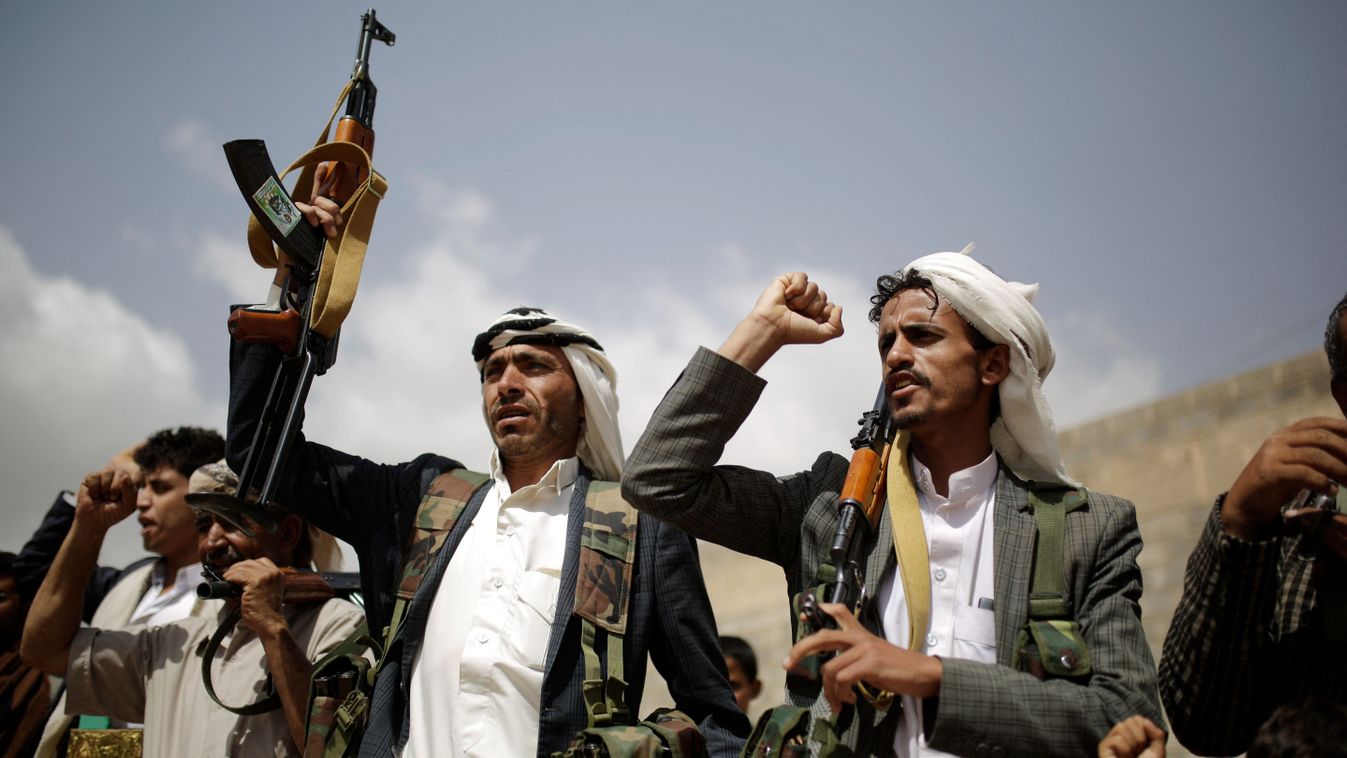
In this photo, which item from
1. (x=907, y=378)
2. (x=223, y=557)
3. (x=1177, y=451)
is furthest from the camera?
(x=1177, y=451)

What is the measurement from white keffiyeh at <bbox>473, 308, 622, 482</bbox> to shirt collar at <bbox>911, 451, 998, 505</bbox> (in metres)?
1.29

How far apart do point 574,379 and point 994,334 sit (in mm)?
1586

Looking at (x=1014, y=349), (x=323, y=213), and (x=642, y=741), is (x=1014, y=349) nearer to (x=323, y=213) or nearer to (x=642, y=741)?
(x=642, y=741)

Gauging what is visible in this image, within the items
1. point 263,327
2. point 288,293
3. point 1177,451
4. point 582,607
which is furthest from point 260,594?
point 1177,451

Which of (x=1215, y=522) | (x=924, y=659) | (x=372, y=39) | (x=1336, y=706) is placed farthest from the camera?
(x=372, y=39)

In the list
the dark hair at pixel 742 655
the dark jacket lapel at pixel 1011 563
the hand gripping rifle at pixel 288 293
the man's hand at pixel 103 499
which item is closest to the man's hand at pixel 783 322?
the dark jacket lapel at pixel 1011 563

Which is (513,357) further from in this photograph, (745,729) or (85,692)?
(85,692)

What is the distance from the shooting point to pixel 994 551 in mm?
2814

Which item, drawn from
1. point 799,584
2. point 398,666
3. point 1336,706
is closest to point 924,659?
point 799,584

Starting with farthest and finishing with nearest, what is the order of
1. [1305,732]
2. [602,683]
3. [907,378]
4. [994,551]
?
[602,683] → [907,378] → [994,551] → [1305,732]

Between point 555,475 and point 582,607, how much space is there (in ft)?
1.84

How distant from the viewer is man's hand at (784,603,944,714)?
244 cm

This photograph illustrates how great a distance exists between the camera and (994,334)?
10.2 feet

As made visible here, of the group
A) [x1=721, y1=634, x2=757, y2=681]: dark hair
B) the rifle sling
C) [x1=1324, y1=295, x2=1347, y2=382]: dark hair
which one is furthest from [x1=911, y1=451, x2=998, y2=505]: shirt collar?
[x1=721, y1=634, x2=757, y2=681]: dark hair
